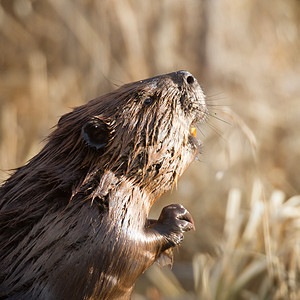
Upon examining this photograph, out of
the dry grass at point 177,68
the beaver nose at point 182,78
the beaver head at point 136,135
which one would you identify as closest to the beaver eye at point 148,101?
the beaver head at point 136,135

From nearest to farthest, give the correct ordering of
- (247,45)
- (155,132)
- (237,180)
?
(155,132), (237,180), (247,45)

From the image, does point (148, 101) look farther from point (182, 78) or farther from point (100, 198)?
point (100, 198)

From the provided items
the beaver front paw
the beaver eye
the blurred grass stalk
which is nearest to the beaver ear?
the beaver eye

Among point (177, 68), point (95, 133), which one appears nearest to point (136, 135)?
point (95, 133)

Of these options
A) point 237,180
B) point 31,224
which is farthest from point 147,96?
point 237,180

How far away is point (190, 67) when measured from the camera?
3.97 m

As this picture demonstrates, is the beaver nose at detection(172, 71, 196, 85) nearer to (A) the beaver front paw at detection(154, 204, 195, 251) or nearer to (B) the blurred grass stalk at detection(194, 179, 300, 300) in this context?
(A) the beaver front paw at detection(154, 204, 195, 251)

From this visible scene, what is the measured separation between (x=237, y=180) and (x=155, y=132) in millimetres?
2178

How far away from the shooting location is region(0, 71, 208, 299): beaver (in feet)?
4.20

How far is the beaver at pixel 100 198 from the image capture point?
1.28 metres

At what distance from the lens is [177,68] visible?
3326mm

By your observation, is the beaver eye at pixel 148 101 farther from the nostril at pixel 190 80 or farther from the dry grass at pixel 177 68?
the dry grass at pixel 177 68

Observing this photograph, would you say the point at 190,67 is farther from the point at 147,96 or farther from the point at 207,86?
the point at 147,96

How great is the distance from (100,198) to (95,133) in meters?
0.18
